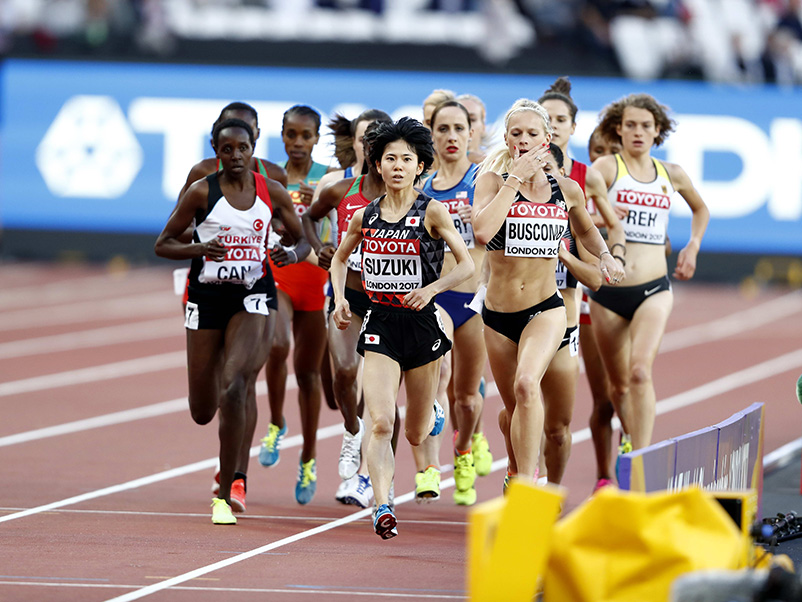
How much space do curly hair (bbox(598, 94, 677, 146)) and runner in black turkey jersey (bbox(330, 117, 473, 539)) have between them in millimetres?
2399

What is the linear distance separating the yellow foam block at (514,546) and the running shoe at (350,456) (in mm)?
3911

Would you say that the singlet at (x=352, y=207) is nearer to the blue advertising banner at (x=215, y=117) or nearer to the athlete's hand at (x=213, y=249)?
the athlete's hand at (x=213, y=249)

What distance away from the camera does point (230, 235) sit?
28.0ft

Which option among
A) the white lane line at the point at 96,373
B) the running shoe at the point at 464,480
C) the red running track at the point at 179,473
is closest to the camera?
the red running track at the point at 179,473

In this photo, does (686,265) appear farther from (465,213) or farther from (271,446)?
(271,446)

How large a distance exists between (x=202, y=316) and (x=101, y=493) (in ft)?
5.29

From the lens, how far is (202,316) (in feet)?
28.2

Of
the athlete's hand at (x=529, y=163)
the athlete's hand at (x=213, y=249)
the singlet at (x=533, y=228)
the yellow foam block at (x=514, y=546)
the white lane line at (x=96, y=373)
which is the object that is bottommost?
the white lane line at (x=96, y=373)

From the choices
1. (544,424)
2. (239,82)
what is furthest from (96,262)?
(544,424)

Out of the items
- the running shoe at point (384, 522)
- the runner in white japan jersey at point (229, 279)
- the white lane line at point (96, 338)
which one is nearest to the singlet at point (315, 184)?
the runner in white japan jersey at point (229, 279)

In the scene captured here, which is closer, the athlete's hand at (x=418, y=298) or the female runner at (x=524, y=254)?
the athlete's hand at (x=418, y=298)

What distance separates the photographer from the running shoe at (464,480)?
9234 mm

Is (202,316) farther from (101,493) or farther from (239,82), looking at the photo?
(239,82)

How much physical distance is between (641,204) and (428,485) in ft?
8.74
